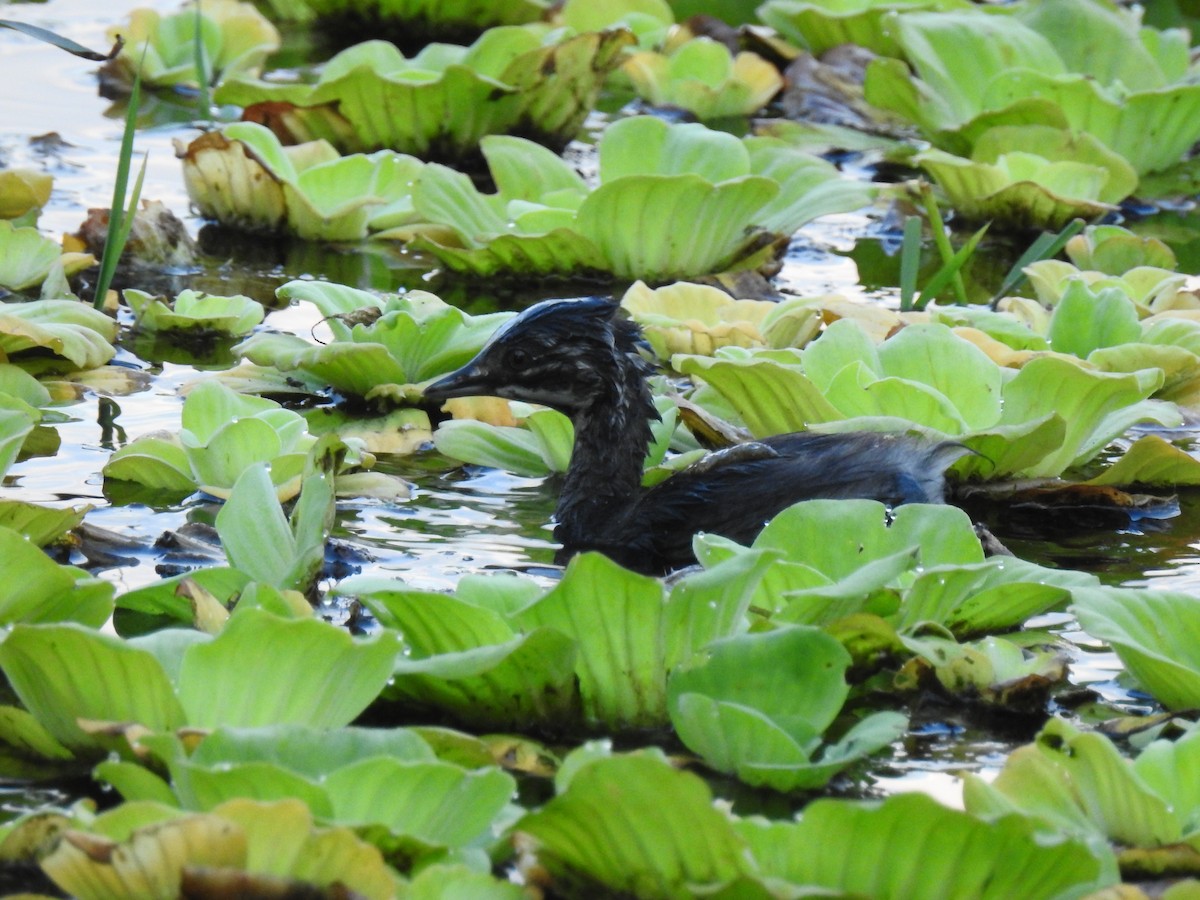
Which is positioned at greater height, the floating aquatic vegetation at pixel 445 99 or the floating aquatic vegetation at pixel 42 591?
the floating aquatic vegetation at pixel 445 99

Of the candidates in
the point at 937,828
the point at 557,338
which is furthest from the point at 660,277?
the point at 937,828

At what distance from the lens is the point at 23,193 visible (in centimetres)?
570

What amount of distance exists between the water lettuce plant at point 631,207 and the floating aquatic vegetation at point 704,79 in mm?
1751

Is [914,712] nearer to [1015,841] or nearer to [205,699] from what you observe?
[1015,841]

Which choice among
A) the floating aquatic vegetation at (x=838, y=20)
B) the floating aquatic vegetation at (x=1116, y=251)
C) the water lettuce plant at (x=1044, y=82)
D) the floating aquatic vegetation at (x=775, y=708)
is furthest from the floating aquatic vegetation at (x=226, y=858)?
the floating aquatic vegetation at (x=838, y=20)

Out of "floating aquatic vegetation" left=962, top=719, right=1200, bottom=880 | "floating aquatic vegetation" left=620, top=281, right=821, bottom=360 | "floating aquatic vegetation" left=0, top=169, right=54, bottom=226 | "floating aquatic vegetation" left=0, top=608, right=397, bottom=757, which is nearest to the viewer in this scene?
"floating aquatic vegetation" left=962, top=719, right=1200, bottom=880

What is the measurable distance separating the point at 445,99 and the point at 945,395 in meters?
2.91

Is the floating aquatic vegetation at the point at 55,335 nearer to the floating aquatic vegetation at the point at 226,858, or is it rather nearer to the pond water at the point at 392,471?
the pond water at the point at 392,471

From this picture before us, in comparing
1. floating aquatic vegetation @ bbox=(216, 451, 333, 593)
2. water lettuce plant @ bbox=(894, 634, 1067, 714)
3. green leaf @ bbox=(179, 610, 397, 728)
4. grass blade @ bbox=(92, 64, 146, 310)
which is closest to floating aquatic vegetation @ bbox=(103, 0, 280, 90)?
grass blade @ bbox=(92, 64, 146, 310)

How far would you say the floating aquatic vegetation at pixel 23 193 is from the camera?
5.64m

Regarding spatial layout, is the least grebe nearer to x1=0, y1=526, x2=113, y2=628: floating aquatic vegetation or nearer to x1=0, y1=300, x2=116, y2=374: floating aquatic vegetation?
x1=0, y1=300, x2=116, y2=374: floating aquatic vegetation

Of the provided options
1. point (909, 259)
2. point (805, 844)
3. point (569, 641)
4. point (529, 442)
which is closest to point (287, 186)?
point (529, 442)

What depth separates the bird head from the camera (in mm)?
4207

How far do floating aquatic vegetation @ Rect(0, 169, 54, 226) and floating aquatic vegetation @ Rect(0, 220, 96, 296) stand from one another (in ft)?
1.64
